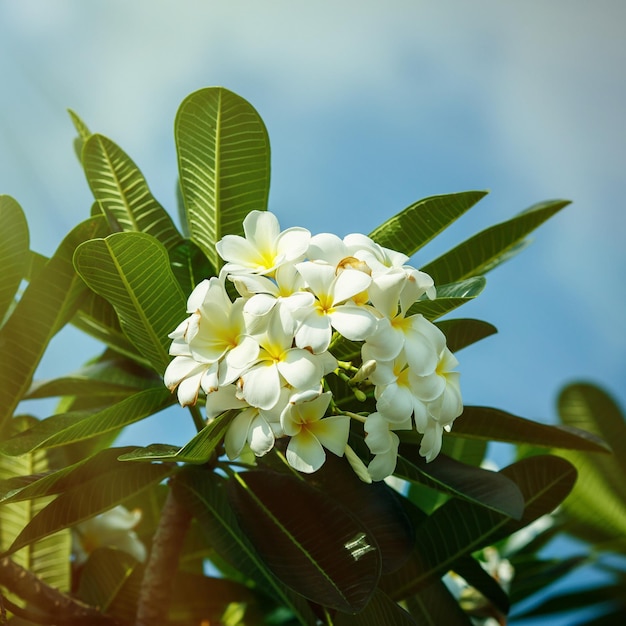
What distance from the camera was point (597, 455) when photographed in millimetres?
1437

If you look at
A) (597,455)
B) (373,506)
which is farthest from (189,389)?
(597,455)

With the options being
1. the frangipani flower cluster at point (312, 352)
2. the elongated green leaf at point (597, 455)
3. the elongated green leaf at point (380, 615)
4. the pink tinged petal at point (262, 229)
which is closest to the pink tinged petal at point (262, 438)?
the frangipani flower cluster at point (312, 352)

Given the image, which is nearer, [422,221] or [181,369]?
[181,369]

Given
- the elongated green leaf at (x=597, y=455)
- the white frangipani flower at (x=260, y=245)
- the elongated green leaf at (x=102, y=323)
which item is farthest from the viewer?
the elongated green leaf at (x=597, y=455)

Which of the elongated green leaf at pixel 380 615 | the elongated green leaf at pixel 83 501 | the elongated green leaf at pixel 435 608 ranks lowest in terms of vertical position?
the elongated green leaf at pixel 435 608

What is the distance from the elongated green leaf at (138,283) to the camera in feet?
2.78

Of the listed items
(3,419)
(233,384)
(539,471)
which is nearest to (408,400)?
(233,384)

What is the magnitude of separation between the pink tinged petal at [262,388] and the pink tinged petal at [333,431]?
0.27 feet

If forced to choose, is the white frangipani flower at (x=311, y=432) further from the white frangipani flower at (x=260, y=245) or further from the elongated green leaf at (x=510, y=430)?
the elongated green leaf at (x=510, y=430)

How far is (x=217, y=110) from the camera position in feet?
3.30

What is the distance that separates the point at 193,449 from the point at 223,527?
0.36m

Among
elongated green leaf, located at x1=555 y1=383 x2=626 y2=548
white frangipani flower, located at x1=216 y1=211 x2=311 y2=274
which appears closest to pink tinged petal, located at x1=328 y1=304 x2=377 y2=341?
white frangipani flower, located at x1=216 y1=211 x2=311 y2=274

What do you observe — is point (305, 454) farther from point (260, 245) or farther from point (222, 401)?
point (260, 245)

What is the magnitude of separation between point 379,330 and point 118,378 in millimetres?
706
